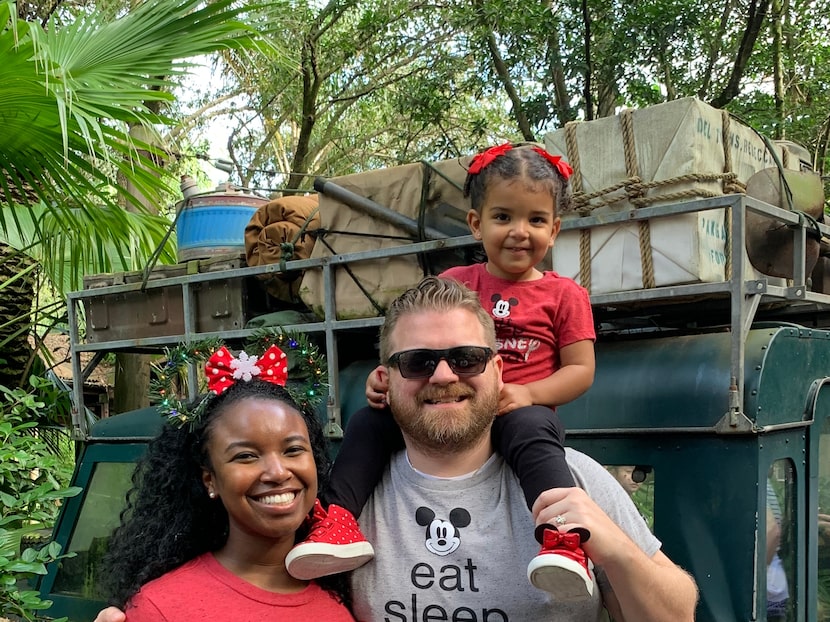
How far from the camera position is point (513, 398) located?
7.35ft

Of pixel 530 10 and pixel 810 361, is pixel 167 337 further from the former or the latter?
pixel 530 10

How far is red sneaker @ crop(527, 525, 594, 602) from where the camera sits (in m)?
1.62

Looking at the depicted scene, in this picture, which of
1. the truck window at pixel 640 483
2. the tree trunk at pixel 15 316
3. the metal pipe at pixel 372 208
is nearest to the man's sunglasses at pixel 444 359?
the truck window at pixel 640 483

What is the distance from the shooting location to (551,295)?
250 centimetres

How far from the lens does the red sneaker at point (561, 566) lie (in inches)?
63.9

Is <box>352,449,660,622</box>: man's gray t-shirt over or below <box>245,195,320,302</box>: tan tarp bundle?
below

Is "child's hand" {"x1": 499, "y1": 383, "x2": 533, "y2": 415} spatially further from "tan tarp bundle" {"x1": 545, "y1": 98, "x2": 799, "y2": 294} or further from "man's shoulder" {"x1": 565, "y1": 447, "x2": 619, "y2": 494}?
"tan tarp bundle" {"x1": 545, "y1": 98, "x2": 799, "y2": 294}

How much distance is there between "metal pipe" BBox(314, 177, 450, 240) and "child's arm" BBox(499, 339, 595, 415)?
0.89 m

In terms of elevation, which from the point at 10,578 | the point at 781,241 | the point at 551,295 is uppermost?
the point at 781,241

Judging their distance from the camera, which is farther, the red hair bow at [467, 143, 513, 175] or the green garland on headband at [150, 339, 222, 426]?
the red hair bow at [467, 143, 513, 175]

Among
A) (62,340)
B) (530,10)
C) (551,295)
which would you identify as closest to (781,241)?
(551,295)

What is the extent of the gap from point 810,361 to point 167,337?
2641 millimetres

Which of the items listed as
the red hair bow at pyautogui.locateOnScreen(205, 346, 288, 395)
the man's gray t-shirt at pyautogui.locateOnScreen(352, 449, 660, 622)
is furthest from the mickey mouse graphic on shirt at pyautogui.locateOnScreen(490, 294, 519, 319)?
the red hair bow at pyautogui.locateOnScreen(205, 346, 288, 395)

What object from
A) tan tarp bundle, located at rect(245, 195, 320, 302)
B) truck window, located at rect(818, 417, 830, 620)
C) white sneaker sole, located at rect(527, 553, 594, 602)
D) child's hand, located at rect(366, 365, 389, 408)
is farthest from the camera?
tan tarp bundle, located at rect(245, 195, 320, 302)
